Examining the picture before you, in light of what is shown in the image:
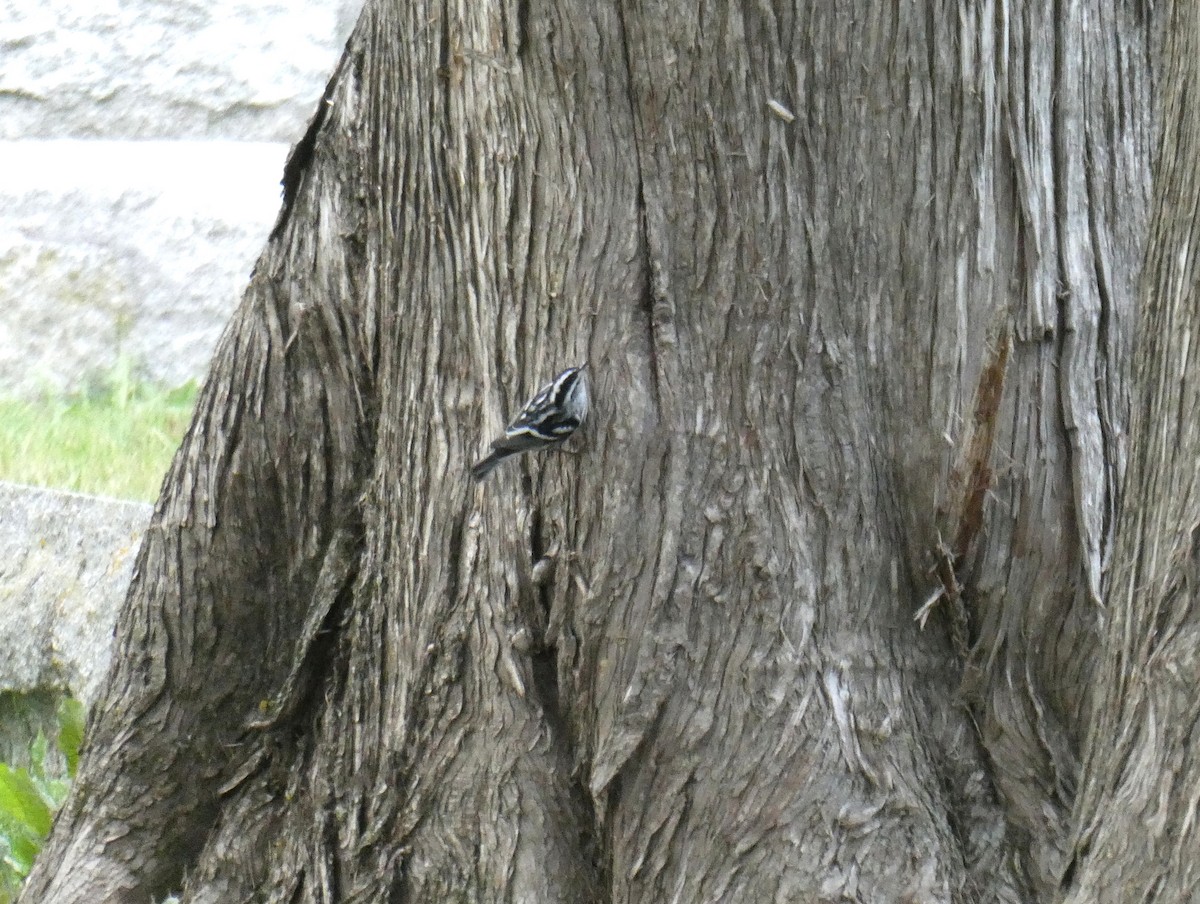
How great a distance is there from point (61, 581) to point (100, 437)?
1.52 metres

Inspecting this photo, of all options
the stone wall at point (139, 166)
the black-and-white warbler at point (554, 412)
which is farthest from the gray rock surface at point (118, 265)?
the black-and-white warbler at point (554, 412)

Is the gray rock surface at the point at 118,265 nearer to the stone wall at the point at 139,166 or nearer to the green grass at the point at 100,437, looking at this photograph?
the stone wall at the point at 139,166

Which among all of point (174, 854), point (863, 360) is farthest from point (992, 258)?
point (174, 854)

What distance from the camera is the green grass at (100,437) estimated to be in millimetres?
6199

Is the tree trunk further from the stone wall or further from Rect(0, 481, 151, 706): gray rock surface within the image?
the stone wall

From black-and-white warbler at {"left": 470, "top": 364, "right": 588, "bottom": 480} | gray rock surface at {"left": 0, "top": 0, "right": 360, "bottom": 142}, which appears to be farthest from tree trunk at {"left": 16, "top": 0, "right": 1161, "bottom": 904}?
gray rock surface at {"left": 0, "top": 0, "right": 360, "bottom": 142}


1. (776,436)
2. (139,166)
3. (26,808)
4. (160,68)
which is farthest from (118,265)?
(776,436)

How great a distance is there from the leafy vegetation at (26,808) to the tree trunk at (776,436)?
211 cm

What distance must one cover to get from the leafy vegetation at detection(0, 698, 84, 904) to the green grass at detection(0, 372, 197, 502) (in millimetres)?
1256

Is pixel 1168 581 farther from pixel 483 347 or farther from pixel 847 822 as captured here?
pixel 483 347

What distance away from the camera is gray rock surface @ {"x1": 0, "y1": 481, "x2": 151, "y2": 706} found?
17.7 ft

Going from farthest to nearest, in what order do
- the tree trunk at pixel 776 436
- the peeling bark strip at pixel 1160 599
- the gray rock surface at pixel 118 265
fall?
1. the gray rock surface at pixel 118 265
2. the tree trunk at pixel 776 436
3. the peeling bark strip at pixel 1160 599

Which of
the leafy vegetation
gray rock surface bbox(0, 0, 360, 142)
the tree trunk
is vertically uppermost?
the tree trunk

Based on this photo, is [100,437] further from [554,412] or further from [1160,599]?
[1160,599]
